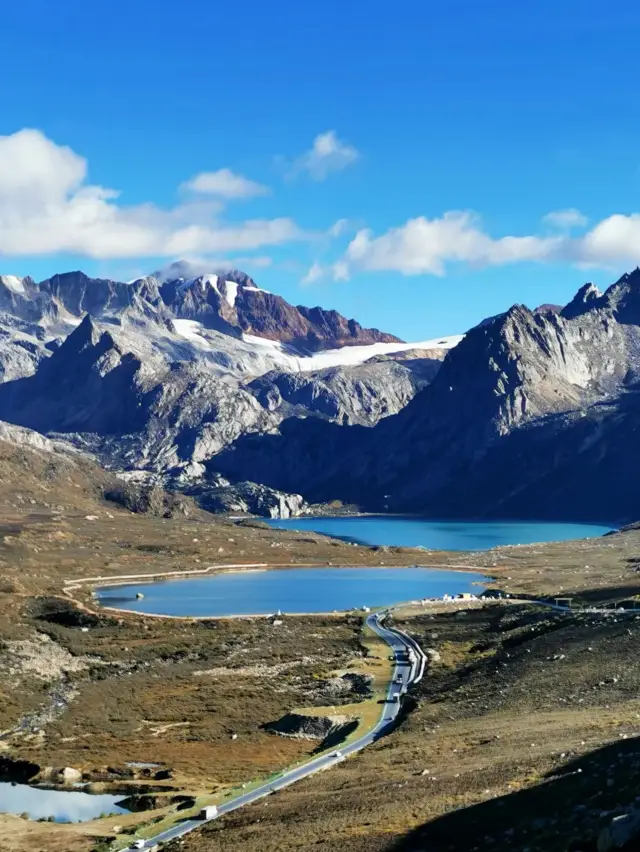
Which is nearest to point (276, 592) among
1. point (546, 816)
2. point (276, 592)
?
point (276, 592)

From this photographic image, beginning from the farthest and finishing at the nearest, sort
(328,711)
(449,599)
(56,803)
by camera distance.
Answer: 1. (449,599)
2. (328,711)
3. (56,803)

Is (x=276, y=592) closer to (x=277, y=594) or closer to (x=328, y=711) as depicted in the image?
(x=277, y=594)

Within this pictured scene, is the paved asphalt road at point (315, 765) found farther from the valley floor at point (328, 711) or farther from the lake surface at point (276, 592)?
the lake surface at point (276, 592)

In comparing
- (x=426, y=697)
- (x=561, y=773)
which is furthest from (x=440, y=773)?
(x=426, y=697)

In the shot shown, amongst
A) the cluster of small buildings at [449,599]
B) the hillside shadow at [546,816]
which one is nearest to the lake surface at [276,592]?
the cluster of small buildings at [449,599]

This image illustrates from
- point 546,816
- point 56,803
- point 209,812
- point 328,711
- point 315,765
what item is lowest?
point 56,803

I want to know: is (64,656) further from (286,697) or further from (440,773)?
(440,773)

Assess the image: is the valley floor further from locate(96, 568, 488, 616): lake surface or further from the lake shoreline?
locate(96, 568, 488, 616): lake surface
